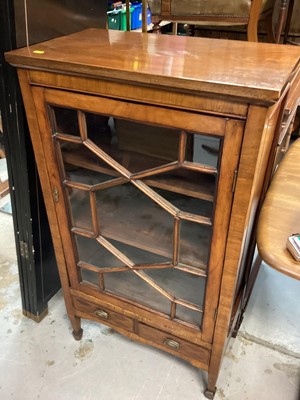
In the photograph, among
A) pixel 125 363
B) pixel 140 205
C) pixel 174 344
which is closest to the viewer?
pixel 140 205

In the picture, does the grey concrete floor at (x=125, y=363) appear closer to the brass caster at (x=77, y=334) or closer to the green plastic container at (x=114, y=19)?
the brass caster at (x=77, y=334)

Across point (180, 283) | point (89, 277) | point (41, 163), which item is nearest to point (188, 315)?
point (180, 283)

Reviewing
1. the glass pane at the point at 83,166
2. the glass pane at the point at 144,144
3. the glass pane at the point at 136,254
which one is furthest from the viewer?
the glass pane at the point at 136,254

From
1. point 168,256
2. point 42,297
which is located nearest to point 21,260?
point 42,297

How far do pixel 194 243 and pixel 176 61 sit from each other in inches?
15.7

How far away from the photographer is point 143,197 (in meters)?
0.90

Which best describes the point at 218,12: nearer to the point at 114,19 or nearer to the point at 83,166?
the point at 83,166

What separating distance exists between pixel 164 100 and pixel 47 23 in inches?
18.1

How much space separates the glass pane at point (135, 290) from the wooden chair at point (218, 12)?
4.08 ft

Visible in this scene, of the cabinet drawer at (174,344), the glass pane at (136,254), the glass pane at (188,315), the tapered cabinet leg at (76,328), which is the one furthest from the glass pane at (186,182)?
the tapered cabinet leg at (76,328)

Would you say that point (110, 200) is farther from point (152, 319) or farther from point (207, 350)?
point (207, 350)

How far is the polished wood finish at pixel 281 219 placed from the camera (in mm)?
710

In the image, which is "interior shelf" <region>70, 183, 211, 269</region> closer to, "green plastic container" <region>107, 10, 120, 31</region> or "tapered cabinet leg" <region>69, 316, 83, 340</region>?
"tapered cabinet leg" <region>69, 316, 83, 340</region>

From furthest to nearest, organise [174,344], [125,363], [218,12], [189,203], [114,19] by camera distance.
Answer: [114,19] → [218,12] → [125,363] → [174,344] → [189,203]
